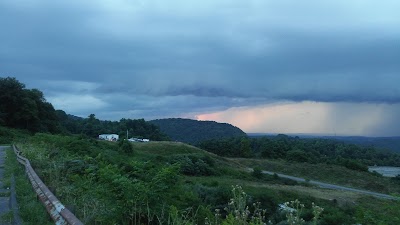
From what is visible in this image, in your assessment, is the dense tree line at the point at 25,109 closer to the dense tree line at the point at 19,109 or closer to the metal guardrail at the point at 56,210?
the dense tree line at the point at 19,109

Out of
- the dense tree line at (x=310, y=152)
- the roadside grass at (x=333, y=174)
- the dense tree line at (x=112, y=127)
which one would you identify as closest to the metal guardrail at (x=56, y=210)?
the roadside grass at (x=333, y=174)

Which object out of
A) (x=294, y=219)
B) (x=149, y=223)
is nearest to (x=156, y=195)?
(x=149, y=223)

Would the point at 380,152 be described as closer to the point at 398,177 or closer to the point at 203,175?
the point at 398,177

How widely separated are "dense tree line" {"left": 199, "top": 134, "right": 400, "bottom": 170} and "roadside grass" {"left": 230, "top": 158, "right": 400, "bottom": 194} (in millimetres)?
8964

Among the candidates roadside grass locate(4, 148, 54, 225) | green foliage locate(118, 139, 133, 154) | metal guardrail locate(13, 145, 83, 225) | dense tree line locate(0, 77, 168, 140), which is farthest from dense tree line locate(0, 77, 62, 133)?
metal guardrail locate(13, 145, 83, 225)

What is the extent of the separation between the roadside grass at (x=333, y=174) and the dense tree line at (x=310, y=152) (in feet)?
29.4

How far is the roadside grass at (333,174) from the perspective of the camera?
70500 mm

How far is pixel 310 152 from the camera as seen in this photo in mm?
122312

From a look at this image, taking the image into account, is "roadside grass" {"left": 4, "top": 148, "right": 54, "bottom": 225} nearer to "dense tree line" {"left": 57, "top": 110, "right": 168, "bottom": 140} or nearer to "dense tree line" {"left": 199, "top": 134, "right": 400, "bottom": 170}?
"dense tree line" {"left": 199, "top": 134, "right": 400, "bottom": 170}

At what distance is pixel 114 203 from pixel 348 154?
492 ft

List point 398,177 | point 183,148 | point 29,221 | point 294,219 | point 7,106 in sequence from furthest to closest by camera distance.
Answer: point 7,106, point 183,148, point 398,177, point 29,221, point 294,219

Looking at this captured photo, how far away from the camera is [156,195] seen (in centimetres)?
709

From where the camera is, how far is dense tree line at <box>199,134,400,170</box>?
106m

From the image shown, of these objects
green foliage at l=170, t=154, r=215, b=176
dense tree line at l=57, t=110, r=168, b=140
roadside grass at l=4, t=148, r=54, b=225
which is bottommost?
green foliage at l=170, t=154, r=215, b=176
